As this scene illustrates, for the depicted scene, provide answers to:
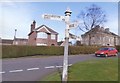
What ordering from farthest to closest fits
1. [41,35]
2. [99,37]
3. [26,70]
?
1. [99,37]
2. [41,35]
3. [26,70]

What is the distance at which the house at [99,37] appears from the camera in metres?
75.1

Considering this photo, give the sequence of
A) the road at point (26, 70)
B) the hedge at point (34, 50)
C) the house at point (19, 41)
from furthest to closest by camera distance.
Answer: the house at point (19, 41) < the hedge at point (34, 50) < the road at point (26, 70)

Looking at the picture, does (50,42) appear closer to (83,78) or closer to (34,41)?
(34,41)

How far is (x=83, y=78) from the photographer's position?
11.1 m

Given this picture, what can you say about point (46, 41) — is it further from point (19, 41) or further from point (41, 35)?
point (19, 41)

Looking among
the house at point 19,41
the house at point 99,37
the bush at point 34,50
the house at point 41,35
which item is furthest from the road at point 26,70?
the house at point 19,41

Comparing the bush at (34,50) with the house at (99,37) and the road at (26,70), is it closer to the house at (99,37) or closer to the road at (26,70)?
the road at (26,70)

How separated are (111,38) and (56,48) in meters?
60.2

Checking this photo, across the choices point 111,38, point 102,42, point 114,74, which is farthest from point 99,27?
point 114,74

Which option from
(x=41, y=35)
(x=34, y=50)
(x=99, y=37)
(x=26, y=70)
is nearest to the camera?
(x=26, y=70)

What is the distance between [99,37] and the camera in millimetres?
85688

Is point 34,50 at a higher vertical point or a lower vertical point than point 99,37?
lower

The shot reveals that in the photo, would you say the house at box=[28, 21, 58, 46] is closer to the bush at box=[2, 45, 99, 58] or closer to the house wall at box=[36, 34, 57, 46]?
the house wall at box=[36, 34, 57, 46]

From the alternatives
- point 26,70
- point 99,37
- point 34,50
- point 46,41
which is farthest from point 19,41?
point 26,70
